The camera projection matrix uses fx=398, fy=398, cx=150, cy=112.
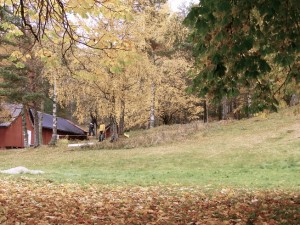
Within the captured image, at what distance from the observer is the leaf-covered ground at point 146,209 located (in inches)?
210

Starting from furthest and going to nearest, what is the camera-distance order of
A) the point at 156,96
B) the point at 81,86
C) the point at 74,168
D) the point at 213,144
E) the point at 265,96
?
the point at 156,96, the point at 81,86, the point at 213,144, the point at 74,168, the point at 265,96

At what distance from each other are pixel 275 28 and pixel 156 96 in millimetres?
26250

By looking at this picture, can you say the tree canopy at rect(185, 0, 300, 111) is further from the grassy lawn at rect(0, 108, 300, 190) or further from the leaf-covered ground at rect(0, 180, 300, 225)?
the grassy lawn at rect(0, 108, 300, 190)

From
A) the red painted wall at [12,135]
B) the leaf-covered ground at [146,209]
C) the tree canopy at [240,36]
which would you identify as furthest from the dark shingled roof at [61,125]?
the tree canopy at [240,36]

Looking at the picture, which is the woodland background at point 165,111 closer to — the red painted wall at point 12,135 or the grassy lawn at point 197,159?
the grassy lawn at point 197,159

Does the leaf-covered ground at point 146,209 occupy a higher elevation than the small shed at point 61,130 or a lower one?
lower

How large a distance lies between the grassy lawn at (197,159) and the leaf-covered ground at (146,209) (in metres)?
4.54

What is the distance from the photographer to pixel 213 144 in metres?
21.7

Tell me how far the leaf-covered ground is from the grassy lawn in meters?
4.54

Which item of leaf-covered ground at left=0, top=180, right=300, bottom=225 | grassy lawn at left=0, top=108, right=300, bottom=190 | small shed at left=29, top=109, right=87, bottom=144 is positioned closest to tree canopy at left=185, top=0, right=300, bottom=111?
leaf-covered ground at left=0, top=180, right=300, bottom=225

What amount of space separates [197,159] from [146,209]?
1243 cm

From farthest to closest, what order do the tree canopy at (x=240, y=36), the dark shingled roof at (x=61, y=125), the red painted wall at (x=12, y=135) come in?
the dark shingled roof at (x=61, y=125)
the red painted wall at (x=12, y=135)
the tree canopy at (x=240, y=36)

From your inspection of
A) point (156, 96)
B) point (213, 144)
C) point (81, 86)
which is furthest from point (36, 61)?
point (213, 144)

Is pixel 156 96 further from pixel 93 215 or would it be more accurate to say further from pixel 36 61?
pixel 93 215
